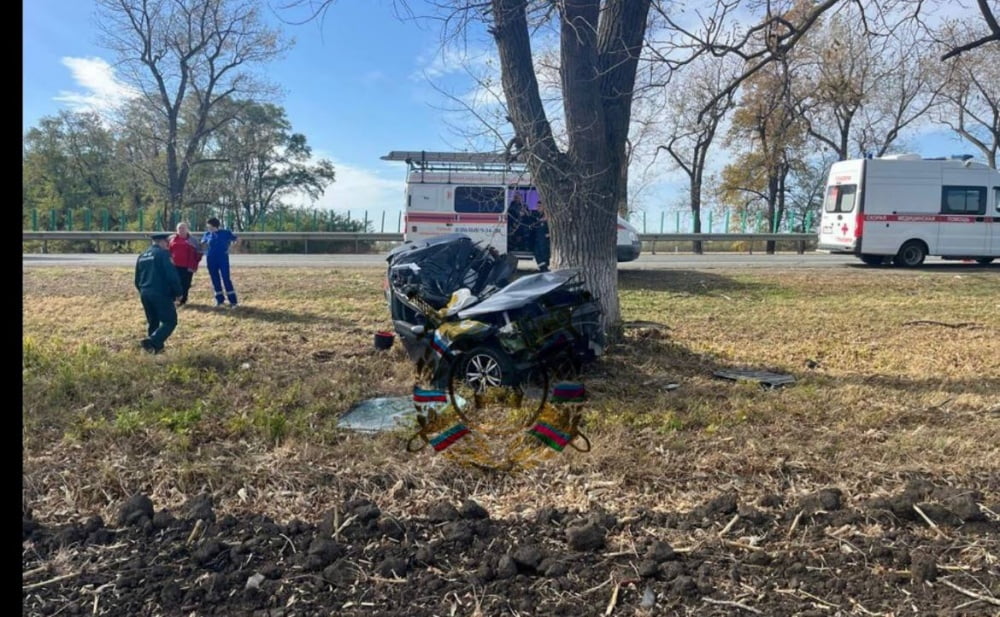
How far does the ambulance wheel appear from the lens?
16.8 metres

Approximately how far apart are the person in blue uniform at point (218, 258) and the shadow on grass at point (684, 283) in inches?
277

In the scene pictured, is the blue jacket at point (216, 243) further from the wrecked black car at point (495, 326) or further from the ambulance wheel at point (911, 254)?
the ambulance wheel at point (911, 254)

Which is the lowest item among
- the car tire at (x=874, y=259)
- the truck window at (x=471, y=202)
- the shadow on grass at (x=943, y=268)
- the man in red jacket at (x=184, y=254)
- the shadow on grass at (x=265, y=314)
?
the shadow on grass at (x=265, y=314)

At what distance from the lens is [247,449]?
4133 mm

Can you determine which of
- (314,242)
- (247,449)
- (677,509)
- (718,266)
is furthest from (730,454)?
(314,242)

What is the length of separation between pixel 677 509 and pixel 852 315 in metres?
7.63

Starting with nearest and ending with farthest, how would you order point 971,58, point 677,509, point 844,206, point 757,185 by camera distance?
1. point 677,509
2. point 971,58
3. point 844,206
4. point 757,185

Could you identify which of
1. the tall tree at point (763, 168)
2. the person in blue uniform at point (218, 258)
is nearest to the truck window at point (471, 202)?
the person in blue uniform at point (218, 258)

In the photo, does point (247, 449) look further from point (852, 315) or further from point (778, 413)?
point (852, 315)

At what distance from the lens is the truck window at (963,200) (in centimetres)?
1661

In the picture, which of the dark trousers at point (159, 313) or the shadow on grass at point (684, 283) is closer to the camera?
the dark trousers at point (159, 313)

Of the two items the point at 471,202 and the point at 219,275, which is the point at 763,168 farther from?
the point at 219,275

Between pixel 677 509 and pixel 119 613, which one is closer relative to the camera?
pixel 119 613

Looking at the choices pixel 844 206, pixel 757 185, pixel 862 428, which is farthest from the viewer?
pixel 757 185
